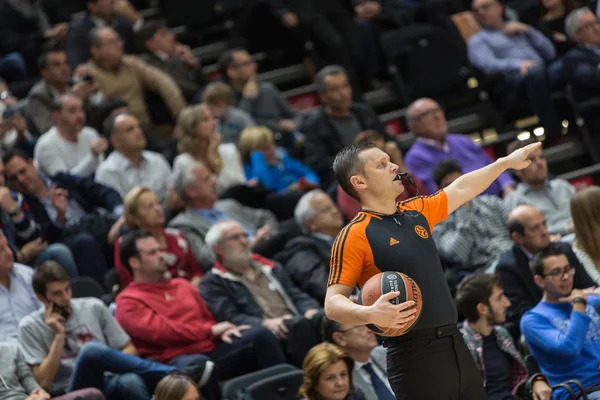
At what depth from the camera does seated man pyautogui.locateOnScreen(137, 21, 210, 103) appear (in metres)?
8.46

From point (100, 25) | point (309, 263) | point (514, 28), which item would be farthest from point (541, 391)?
point (100, 25)

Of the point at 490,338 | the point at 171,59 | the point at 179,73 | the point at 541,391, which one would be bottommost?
the point at 541,391

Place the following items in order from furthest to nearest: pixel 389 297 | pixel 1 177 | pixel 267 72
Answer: pixel 267 72 → pixel 1 177 → pixel 389 297

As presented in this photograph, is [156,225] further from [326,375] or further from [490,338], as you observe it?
[490,338]

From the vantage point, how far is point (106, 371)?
16.5 feet

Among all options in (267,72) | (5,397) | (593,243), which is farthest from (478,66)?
(5,397)

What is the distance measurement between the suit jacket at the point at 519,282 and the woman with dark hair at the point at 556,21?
376 cm

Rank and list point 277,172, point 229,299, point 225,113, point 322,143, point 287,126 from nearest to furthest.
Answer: point 229,299, point 277,172, point 322,143, point 225,113, point 287,126

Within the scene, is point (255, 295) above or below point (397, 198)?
below

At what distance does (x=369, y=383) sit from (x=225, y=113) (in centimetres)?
325

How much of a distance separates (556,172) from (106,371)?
4.30 metres

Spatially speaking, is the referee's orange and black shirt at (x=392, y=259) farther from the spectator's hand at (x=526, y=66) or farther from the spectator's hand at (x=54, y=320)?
→ the spectator's hand at (x=526, y=66)

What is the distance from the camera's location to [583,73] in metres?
7.89

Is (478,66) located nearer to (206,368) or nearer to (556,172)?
(556,172)
